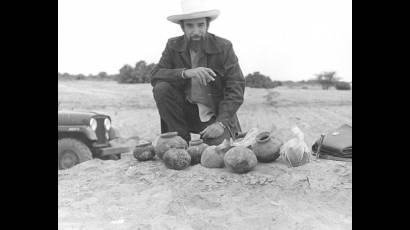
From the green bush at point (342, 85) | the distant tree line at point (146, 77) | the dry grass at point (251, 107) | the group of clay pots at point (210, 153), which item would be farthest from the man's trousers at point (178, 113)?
the green bush at point (342, 85)

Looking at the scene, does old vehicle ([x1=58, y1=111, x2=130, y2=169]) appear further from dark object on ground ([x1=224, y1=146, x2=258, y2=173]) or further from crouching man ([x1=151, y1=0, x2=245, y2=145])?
dark object on ground ([x1=224, y1=146, x2=258, y2=173])

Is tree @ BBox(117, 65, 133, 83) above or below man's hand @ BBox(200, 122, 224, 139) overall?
above

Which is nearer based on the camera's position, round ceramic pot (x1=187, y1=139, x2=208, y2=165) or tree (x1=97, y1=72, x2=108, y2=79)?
round ceramic pot (x1=187, y1=139, x2=208, y2=165)

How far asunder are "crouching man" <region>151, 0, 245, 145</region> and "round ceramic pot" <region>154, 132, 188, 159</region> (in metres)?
0.27

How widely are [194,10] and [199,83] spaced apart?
71cm

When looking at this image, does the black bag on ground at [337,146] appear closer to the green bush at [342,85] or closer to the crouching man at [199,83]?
the crouching man at [199,83]

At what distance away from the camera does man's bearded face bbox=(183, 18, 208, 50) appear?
4281 mm

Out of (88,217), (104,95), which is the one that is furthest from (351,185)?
(104,95)

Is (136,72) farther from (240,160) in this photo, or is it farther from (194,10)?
(240,160)

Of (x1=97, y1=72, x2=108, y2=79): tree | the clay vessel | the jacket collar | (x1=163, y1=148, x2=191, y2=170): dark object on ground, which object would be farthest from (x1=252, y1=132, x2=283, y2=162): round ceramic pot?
(x1=97, y1=72, x2=108, y2=79): tree

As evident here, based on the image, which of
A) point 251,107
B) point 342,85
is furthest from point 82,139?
point 342,85

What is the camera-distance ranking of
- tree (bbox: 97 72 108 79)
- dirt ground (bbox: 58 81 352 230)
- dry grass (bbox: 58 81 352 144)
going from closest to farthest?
1. dirt ground (bbox: 58 81 352 230)
2. tree (bbox: 97 72 108 79)
3. dry grass (bbox: 58 81 352 144)
